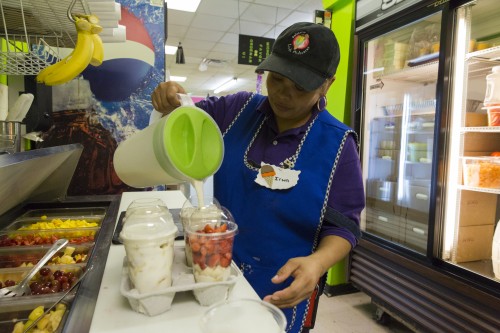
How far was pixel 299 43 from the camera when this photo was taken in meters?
1.31

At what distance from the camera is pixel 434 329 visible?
2.53 meters

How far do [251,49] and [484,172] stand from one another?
403 cm

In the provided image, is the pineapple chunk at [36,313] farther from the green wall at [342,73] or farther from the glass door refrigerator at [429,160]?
the green wall at [342,73]

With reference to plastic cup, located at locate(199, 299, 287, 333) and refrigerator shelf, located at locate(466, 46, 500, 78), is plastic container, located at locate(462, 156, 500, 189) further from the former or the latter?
plastic cup, located at locate(199, 299, 287, 333)

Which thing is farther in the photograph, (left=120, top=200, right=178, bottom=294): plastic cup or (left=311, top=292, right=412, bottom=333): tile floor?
(left=311, top=292, right=412, bottom=333): tile floor

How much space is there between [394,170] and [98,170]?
2910mm

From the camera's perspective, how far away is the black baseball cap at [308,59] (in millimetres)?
1266

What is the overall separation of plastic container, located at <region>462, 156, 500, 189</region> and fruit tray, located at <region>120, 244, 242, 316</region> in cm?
216

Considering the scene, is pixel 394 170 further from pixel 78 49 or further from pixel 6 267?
pixel 6 267

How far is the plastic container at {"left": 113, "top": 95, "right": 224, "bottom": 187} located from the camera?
38.7 inches

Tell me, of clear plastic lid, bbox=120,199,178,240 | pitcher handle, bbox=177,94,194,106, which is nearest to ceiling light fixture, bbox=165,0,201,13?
pitcher handle, bbox=177,94,194,106

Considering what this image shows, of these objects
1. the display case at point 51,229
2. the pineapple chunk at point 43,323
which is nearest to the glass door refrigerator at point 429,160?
the display case at point 51,229

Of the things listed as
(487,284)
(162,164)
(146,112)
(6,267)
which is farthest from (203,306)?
(146,112)

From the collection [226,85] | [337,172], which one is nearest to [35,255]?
[337,172]
